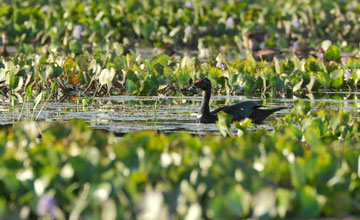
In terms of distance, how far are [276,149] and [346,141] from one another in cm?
105

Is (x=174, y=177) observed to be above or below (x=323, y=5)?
below

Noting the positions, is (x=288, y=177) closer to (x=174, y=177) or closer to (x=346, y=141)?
(x=174, y=177)

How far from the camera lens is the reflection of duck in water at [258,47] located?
50.0 ft

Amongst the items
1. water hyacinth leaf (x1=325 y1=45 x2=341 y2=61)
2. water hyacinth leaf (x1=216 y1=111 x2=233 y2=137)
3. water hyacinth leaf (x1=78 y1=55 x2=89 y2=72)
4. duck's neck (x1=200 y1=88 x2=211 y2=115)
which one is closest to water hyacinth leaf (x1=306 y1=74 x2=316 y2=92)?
water hyacinth leaf (x1=325 y1=45 x2=341 y2=61)

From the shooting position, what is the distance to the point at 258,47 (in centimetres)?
1673

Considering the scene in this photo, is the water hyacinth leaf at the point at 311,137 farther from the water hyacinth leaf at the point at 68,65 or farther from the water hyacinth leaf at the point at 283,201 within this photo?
the water hyacinth leaf at the point at 68,65

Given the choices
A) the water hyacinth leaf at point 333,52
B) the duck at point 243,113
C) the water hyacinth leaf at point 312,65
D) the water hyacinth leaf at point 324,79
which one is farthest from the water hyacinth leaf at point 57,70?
the water hyacinth leaf at point 333,52

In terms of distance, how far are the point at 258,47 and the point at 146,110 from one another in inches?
328

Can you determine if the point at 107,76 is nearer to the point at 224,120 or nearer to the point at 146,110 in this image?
the point at 146,110

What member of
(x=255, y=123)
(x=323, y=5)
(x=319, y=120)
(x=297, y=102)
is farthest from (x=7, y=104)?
(x=323, y=5)

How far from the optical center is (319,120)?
6.16 meters

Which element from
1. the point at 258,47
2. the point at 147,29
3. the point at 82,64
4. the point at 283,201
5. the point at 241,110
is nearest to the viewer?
the point at 283,201

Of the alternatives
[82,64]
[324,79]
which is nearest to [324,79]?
[324,79]

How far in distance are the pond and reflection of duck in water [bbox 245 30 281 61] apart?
3792 millimetres
